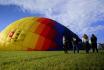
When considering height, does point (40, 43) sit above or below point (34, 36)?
below

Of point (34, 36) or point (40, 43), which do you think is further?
point (34, 36)

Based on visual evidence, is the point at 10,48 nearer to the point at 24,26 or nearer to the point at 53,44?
the point at 24,26

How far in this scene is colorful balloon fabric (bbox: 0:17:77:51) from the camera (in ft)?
124

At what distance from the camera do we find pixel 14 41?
39.3 m

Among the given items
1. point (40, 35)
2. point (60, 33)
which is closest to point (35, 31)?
point (40, 35)

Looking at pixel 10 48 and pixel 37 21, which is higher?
pixel 37 21

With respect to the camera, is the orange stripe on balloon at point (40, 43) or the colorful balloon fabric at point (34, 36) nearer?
the orange stripe on balloon at point (40, 43)

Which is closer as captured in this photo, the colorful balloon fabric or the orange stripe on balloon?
the orange stripe on balloon

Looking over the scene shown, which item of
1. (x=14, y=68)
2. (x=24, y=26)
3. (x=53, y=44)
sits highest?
(x=24, y=26)

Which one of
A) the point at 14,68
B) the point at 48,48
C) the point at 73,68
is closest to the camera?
the point at 73,68

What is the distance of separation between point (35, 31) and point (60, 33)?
3.59m

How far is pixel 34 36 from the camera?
126 ft

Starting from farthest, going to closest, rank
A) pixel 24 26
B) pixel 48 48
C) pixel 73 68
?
pixel 24 26 < pixel 48 48 < pixel 73 68

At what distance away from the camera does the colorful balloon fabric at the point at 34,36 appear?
37.9 m
